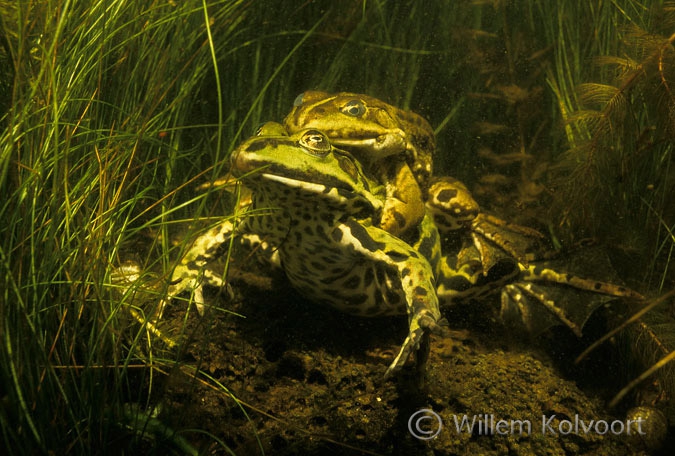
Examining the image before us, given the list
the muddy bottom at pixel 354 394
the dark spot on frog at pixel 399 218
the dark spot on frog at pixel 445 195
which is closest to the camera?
the muddy bottom at pixel 354 394

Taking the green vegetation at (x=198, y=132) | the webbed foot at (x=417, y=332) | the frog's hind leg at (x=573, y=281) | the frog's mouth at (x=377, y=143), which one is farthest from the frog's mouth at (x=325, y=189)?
the frog's hind leg at (x=573, y=281)

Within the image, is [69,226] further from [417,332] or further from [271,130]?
[417,332]

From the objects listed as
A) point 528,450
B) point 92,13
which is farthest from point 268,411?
point 92,13

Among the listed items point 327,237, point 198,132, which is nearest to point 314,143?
point 327,237

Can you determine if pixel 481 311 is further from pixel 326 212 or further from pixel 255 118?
pixel 255 118

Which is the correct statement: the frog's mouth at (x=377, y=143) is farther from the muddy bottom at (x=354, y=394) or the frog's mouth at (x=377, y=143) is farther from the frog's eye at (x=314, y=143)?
the muddy bottom at (x=354, y=394)
